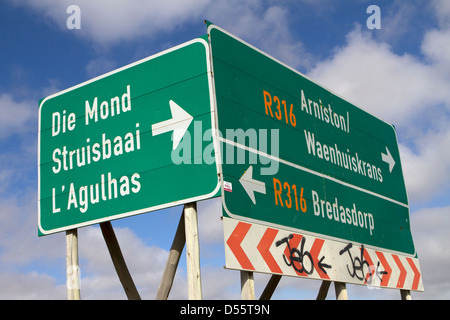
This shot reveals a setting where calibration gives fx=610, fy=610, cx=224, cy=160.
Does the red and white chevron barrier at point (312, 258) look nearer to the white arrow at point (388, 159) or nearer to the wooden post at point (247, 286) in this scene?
the wooden post at point (247, 286)

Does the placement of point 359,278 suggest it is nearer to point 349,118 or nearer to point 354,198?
point 354,198

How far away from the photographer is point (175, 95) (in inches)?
311

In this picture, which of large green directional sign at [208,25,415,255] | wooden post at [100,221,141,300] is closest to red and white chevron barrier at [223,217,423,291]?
large green directional sign at [208,25,415,255]

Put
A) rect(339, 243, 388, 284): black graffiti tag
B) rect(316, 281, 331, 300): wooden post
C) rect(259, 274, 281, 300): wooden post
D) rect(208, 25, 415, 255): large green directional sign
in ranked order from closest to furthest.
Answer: rect(208, 25, 415, 255): large green directional sign, rect(339, 243, 388, 284): black graffiti tag, rect(259, 274, 281, 300): wooden post, rect(316, 281, 331, 300): wooden post

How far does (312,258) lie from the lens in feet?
28.8

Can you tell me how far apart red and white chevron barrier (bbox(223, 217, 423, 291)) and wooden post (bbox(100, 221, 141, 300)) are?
2.29 m

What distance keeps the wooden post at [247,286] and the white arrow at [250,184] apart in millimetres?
961

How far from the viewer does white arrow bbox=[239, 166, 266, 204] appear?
25.4ft

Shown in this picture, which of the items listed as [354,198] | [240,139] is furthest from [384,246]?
[240,139]

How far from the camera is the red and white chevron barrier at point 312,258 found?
24.1 ft

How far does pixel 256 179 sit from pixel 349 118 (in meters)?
3.69

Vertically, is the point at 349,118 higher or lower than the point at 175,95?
higher

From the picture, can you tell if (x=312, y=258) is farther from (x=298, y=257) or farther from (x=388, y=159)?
(x=388, y=159)

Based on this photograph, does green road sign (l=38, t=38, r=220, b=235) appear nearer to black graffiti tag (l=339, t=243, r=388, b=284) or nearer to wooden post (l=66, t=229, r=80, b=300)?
wooden post (l=66, t=229, r=80, b=300)
